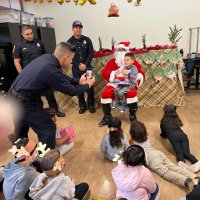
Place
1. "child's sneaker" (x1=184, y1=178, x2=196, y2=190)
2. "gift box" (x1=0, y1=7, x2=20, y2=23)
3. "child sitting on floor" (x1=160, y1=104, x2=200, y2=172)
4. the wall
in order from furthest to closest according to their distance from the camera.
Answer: the wall, "gift box" (x1=0, y1=7, x2=20, y2=23), "child sitting on floor" (x1=160, y1=104, x2=200, y2=172), "child's sneaker" (x1=184, y1=178, x2=196, y2=190)

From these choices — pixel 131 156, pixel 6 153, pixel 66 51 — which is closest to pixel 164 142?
pixel 131 156

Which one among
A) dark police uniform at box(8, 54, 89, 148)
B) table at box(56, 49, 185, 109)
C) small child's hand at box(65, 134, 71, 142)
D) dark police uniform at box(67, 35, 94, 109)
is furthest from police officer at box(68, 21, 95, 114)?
dark police uniform at box(8, 54, 89, 148)

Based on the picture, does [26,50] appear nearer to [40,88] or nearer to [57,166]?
[40,88]

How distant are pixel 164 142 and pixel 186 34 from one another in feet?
11.5

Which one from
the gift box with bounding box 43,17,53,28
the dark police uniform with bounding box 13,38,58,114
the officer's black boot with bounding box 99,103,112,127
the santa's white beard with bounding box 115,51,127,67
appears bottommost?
the officer's black boot with bounding box 99,103,112,127

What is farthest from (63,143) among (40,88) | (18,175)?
(18,175)

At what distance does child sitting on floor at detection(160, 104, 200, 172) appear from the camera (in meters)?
2.24

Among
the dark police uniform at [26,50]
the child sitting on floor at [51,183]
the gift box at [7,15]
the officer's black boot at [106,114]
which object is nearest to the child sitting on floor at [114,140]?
the child sitting on floor at [51,183]

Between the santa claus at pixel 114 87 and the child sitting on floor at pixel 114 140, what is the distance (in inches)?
37.2

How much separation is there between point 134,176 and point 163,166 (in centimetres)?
64

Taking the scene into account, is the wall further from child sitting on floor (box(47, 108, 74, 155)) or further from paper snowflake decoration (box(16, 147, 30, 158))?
paper snowflake decoration (box(16, 147, 30, 158))

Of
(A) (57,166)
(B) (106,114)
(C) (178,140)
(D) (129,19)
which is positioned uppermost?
(D) (129,19)

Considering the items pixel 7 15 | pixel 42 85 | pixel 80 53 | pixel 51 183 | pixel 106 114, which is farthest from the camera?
pixel 7 15

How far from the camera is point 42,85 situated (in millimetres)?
2104
